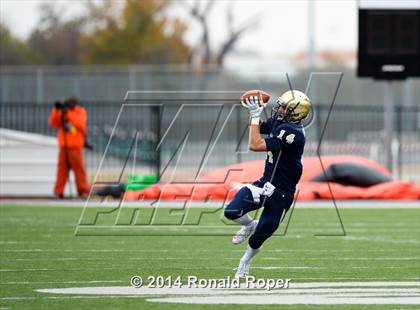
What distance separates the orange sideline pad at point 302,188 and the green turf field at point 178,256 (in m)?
2.54

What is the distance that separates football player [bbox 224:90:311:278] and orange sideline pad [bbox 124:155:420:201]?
8.60 metres

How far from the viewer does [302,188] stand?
18.9 m

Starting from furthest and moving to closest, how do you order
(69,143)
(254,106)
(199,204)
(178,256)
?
(69,143) → (199,204) → (178,256) → (254,106)

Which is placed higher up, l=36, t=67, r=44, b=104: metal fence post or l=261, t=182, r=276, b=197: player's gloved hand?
l=261, t=182, r=276, b=197: player's gloved hand

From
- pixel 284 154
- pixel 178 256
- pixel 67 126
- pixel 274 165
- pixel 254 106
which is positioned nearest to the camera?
pixel 254 106

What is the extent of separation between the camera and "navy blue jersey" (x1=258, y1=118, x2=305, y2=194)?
889 centimetres

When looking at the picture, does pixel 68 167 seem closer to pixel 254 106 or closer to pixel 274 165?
pixel 274 165

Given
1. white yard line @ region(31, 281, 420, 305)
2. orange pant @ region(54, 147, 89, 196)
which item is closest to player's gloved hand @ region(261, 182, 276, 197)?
white yard line @ region(31, 281, 420, 305)

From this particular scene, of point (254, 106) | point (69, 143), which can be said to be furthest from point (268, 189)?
point (69, 143)

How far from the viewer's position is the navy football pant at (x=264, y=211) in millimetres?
8992

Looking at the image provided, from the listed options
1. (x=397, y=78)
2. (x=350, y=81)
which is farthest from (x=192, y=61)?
(x=397, y=78)

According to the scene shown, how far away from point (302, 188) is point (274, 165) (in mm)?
9832

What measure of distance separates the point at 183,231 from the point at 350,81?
67.2ft

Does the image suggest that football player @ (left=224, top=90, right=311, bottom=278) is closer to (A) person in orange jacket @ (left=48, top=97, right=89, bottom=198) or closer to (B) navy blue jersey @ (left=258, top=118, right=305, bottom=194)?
(B) navy blue jersey @ (left=258, top=118, right=305, bottom=194)
